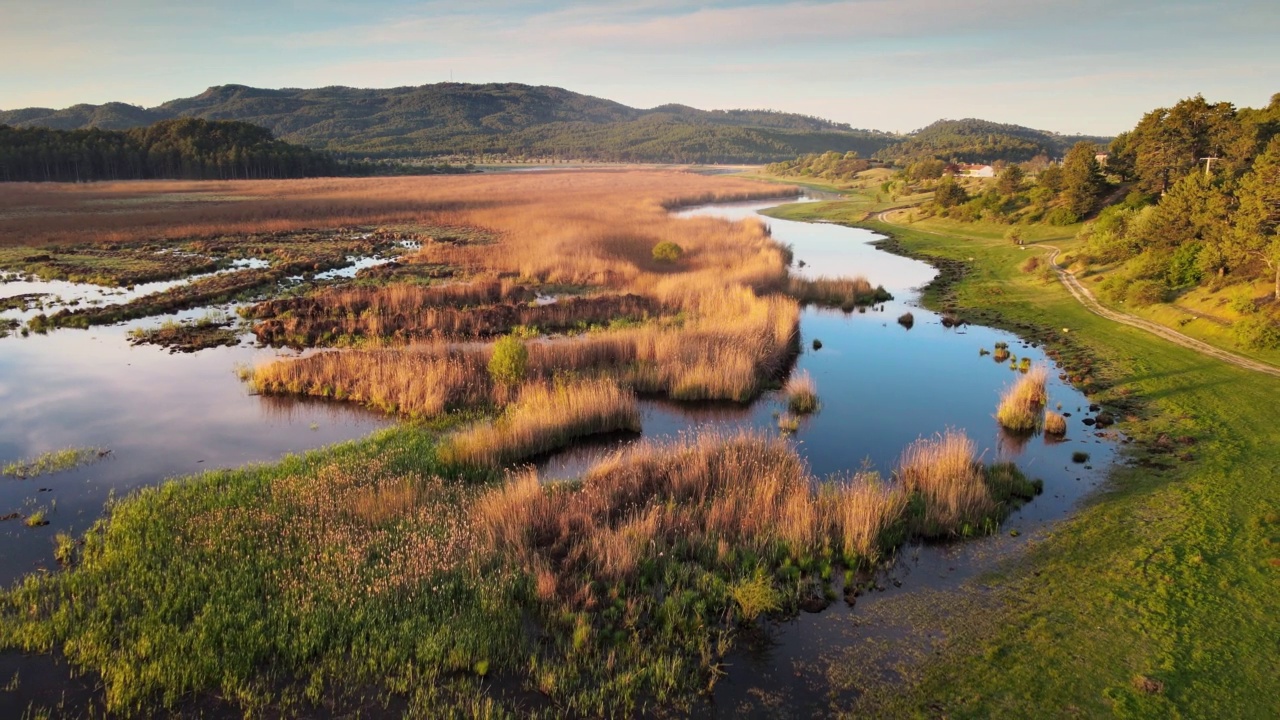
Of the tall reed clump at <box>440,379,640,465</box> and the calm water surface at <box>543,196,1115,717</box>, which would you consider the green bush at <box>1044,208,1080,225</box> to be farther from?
the tall reed clump at <box>440,379,640,465</box>

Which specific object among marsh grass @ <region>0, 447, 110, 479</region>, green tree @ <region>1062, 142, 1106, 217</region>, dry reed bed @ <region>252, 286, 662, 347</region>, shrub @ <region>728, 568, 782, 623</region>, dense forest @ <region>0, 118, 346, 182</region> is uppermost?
dense forest @ <region>0, 118, 346, 182</region>

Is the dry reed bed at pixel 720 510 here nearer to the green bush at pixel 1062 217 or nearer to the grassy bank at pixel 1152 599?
the grassy bank at pixel 1152 599

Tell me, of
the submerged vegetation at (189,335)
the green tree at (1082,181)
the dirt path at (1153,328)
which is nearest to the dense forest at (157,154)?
the submerged vegetation at (189,335)

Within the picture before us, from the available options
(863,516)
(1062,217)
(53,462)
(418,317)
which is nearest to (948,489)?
(863,516)

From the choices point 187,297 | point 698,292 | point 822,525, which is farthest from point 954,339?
point 187,297

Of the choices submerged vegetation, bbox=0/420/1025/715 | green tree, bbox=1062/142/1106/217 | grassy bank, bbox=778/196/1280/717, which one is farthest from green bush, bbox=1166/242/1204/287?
green tree, bbox=1062/142/1106/217
